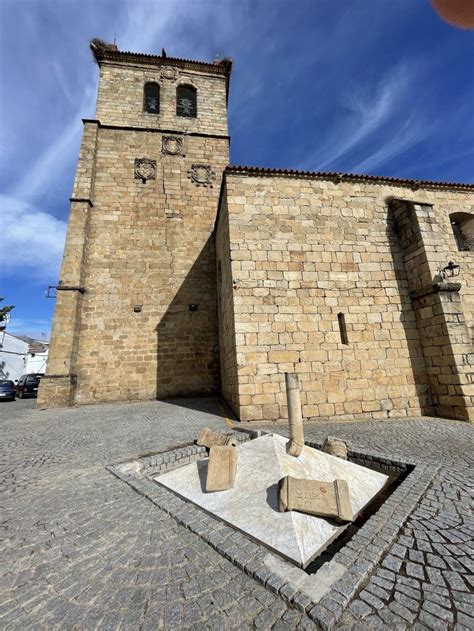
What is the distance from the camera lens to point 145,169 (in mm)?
11945

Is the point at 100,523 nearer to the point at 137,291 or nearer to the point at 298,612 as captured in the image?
the point at 298,612

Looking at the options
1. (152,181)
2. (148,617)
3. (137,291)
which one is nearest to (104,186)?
(152,181)

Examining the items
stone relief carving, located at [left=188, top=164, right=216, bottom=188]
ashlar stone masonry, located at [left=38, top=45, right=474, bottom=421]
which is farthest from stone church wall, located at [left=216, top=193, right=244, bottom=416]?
stone relief carving, located at [left=188, top=164, right=216, bottom=188]

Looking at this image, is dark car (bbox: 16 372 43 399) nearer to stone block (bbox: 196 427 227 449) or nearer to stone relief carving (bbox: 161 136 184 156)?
stone relief carving (bbox: 161 136 184 156)

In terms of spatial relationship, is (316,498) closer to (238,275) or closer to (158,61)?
(238,275)

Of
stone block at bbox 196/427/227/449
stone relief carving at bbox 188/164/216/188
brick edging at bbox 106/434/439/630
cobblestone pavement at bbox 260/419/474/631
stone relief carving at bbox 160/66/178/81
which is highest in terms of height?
stone relief carving at bbox 160/66/178/81

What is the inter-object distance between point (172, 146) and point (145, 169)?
1.91 m

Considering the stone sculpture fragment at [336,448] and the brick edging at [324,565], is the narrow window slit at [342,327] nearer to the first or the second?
the stone sculpture fragment at [336,448]

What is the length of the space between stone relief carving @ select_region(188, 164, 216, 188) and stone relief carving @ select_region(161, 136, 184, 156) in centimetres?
104

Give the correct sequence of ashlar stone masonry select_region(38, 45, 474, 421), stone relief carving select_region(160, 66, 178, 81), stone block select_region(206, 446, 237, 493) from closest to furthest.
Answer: stone block select_region(206, 446, 237, 493) < ashlar stone masonry select_region(38, 45, 474, 421) < stone relief carving select_region(160, 66, 178, 81)

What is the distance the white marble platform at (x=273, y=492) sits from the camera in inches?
79.7

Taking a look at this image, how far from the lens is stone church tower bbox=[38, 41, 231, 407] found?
9.63 m

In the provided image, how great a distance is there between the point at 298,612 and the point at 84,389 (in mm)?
9849

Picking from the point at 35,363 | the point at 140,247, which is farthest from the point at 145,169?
the point at 35,363
